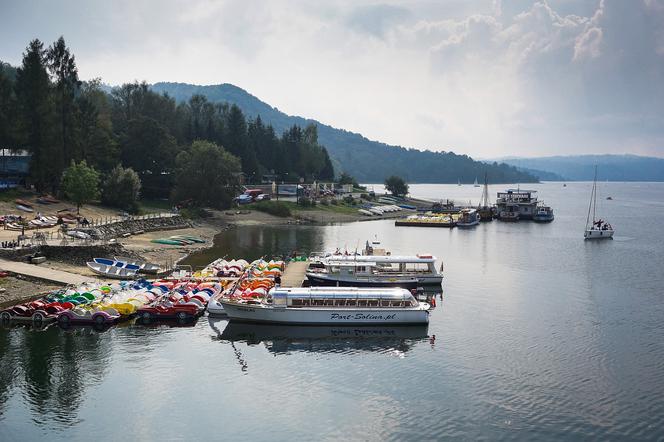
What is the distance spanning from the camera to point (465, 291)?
2653 inches

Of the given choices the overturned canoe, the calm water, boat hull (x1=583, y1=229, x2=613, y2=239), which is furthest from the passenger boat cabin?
boat hull (x1=583, y1=229, x2=613, y2=239)

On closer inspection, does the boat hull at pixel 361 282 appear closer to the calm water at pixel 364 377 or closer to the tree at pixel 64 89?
the calm water at pixel 364 377

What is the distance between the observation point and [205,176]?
13788cm

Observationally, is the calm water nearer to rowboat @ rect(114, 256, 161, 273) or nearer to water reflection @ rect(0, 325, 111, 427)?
water reflection @ rect(0, 325, 111, 427)

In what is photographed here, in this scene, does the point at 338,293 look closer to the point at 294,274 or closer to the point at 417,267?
the point at 294,274

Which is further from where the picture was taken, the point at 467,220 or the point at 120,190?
the point at 467,220

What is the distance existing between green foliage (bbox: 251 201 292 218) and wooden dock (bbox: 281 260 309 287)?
7080 centimetres

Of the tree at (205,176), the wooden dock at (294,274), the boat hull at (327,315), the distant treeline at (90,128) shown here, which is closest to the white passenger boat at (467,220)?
the tree at (205,176)

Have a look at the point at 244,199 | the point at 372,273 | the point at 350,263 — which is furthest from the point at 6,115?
the point at 372,273

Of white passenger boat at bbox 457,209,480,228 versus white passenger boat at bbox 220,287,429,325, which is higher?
white passenger boat at bbox 457,209,480,228

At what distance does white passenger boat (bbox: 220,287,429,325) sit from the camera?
5116 cm

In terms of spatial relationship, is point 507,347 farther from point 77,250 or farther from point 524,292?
point 77,250

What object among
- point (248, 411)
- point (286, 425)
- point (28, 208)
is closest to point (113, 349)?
point (248, 411)

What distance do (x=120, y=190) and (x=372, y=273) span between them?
6934 centimetres
